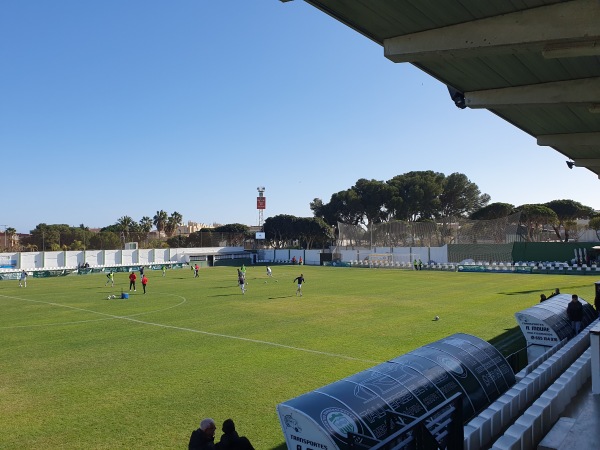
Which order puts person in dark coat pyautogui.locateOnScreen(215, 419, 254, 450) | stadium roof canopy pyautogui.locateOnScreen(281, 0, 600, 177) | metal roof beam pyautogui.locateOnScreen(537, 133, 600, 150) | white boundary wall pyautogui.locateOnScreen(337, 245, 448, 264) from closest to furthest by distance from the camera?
1. stadium roof canopy pyautogui.locateOnScreen(281, 0, 600, 177)
2. person in dark coat pyautogui.locateOnScreen(215, 419, 254, 450)
3. metal roof beam pyautogui.locateOnScreen(537, 133, 600, 150)
4. white boundary wall pyautogui.locateOnScreen(337, 245, 448, 264)

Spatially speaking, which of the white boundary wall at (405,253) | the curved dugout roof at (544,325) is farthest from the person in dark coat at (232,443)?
the white boundary wall at (405,253)

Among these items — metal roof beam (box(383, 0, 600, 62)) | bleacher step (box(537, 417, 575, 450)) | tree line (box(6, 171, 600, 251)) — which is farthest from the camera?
tree line (box(6, 171, 600, 251))

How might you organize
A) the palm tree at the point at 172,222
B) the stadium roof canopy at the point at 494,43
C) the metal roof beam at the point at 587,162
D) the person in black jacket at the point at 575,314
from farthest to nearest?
the palm tree at the point at 172,222, the metal roof beam at the point at 587,162, the person in black jacket at the point at 575,314, the stadium roof canopy at the point at 494,43

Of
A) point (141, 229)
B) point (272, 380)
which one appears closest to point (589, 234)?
point (272, 380)

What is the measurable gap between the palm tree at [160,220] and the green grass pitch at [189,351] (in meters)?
80.1

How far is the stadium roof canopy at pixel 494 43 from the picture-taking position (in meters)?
5.68

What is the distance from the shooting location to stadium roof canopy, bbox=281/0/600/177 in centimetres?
568

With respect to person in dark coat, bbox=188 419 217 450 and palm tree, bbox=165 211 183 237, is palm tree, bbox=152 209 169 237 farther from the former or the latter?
person in dark coat, bbox=188 419 217 450

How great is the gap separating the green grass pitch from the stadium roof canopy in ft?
24.3

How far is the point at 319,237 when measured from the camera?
297 feet

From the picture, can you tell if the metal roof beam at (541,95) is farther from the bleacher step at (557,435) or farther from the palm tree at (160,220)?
the palm tree at (160,220)

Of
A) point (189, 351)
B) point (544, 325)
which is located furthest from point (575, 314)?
point (189, 351)

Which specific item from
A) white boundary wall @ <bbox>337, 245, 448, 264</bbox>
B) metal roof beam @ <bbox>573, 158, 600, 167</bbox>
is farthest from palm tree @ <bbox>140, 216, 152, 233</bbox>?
metal roof beam @ <bbox>573, 158, 600, 167</bbox>

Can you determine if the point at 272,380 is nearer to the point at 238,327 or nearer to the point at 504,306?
the point at 238,327
